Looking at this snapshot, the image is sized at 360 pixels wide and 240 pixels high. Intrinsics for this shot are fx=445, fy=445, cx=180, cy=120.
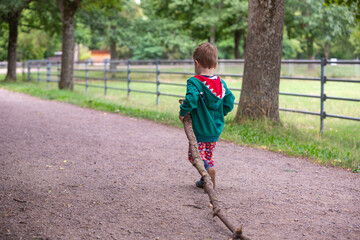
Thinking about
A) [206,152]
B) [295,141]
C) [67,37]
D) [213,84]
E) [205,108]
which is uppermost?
[67,37]

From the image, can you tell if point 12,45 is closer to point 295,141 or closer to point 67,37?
point 67,37

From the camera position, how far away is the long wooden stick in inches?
130

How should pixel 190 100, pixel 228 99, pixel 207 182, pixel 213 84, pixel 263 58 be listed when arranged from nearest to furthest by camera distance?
pixel 207 182 < pixel 190 100 < pixel 213 84 < pixel 228 99 < pixel 263 58

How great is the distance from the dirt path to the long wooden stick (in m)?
0.12

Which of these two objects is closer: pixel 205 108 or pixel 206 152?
pixel 205 108

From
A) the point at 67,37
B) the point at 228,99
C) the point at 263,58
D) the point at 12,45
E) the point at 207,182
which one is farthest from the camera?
the point at 12,45

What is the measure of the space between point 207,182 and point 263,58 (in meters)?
4.97

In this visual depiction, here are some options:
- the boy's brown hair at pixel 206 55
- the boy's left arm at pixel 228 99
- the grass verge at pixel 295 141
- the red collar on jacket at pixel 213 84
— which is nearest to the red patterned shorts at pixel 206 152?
the boy's left arm at pixel 228 99

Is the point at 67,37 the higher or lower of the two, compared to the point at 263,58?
higher

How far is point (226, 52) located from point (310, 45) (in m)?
23.2

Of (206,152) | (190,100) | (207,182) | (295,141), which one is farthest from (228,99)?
(295,141)

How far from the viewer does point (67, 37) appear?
18.6m

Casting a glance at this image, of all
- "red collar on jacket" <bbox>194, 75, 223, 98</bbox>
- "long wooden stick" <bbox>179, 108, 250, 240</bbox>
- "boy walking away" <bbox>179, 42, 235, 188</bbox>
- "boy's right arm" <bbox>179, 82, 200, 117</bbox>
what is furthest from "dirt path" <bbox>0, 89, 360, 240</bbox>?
"red collar on jacket" <bbox>194, 75, 223, 98</bbox>

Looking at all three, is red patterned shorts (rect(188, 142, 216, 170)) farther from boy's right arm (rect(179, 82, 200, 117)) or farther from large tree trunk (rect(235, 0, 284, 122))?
large tree trunk (rect(235, 0, 284, 122))
